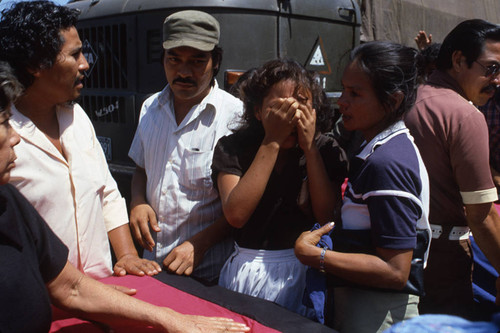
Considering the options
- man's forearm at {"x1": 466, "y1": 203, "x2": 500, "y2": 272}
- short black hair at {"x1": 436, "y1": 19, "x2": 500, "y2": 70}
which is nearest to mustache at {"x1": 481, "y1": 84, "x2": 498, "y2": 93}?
A: short black hair at {"x1": 436, "y1": 19, "x2": 500, "y2": 70}

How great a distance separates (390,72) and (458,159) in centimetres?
54

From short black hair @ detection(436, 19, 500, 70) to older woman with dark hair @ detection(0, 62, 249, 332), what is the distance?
1.53 meters

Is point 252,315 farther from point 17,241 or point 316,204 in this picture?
point 17,241

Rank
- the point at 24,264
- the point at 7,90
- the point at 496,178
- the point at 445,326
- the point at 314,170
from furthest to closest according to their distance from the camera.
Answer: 1. the point at 496,178
2. the point at 314,170
3. the point at 7,90
4. the point at 24,264
5. the point at 445,326

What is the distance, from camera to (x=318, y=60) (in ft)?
11.5

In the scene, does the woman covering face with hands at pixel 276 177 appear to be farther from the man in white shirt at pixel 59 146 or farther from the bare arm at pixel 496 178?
the bare arm at pixel 496 178

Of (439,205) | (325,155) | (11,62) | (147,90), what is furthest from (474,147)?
(147,90)

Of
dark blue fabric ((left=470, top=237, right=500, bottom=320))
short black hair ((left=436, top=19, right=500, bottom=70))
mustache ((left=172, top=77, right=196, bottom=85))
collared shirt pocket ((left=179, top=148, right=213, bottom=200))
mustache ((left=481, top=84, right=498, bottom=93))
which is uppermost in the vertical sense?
short black hair ((left=436, top=19, right=500, bottom=70))

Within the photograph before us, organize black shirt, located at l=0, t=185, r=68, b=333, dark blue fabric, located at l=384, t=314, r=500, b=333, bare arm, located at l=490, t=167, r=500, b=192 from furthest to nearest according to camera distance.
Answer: bare arm, located at l=490, t=167, r=500, b=192, black shirt, located at l=0, t=185, r=68, b=333, dark blue fabric, located at l=384, t=314, r=500, b=333

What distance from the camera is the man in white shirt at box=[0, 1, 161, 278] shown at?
180 cm

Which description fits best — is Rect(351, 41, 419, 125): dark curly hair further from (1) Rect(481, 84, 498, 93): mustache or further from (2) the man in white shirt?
(2) the man in white shirt

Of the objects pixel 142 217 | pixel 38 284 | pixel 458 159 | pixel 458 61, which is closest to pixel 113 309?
pixel 38 284

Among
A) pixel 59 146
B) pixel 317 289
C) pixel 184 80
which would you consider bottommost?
pixel 317 289

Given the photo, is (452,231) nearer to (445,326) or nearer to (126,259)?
(445,326)
